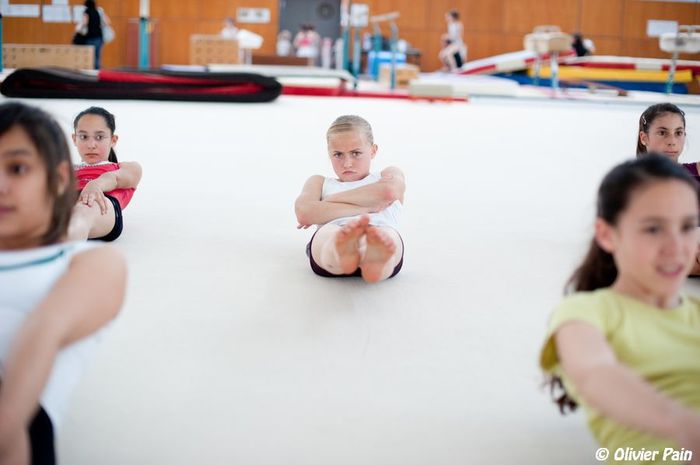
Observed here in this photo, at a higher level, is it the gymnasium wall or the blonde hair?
the gymnasium wall

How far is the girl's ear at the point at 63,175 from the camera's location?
1.22 metres

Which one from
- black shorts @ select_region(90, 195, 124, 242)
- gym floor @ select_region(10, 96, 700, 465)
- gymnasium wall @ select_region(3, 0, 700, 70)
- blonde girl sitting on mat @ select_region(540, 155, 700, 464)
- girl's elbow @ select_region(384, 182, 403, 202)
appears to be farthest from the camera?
gymnasium wall @ select_region(3, 0, 700, 70)

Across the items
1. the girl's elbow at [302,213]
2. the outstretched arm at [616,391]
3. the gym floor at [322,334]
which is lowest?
the gym floor at [322,334]

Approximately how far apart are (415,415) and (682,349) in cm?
50

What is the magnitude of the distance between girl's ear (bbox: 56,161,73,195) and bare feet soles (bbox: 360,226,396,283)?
2.72 ft

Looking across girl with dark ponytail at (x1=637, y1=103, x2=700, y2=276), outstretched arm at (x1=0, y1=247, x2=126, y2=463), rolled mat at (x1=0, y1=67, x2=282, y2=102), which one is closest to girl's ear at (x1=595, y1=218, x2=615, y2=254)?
outstretched arm at (x1=0, y1=247, x2=126, y2=463)

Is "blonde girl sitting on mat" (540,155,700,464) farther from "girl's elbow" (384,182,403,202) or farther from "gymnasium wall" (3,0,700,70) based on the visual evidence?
"gymnasium wall" (3,0,700,70)

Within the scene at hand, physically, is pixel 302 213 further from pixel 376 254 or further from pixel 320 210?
pixel 376 254

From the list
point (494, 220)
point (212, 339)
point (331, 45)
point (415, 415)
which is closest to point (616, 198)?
point (415, 415)

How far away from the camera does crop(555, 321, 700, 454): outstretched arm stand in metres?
0.91

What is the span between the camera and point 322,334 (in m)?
1.81

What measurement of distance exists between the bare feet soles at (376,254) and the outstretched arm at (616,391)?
873 mm

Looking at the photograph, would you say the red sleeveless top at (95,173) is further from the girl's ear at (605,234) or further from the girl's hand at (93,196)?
the girl's ear at (605,234)

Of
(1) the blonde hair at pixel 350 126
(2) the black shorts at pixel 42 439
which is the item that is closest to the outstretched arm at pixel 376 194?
(1) the blonde hair at pixel 350 126
